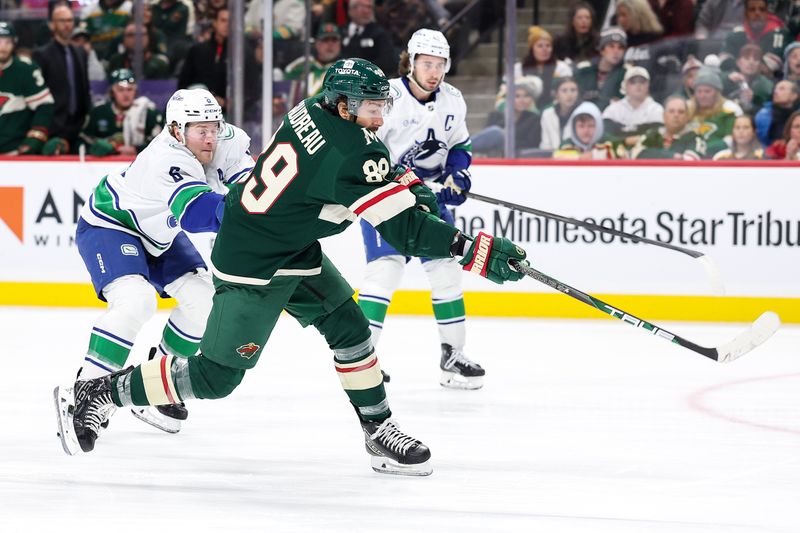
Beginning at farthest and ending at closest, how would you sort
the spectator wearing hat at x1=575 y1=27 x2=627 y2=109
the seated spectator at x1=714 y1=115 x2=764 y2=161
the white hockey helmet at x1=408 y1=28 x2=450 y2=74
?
the spectator wearing hat at x1=575 y1=27 x2=627 y2=109, the seated spectator at x1=714 y1=115 x2=764 y2=161, the white hockey helmet at x1=408 y1=28 x2=450 y2=74

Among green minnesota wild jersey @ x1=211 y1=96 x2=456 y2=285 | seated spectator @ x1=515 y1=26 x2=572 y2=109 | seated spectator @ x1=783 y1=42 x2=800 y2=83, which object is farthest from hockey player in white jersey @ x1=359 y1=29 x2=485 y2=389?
seated spectator @ x1=783 y1=42 x2=800 y2=83

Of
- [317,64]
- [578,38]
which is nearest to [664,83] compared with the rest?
[578,38]

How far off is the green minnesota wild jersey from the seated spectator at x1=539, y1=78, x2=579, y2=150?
151 inches

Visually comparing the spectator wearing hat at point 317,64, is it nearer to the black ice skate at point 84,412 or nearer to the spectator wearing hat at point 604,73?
the spectator wearing hat at point 604,73

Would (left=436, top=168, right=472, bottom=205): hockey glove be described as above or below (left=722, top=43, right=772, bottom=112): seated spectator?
below

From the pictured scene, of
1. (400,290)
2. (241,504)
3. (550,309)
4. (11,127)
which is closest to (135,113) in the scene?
(11,127)

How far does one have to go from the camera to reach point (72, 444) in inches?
138

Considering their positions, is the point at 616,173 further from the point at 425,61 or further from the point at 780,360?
the point at 425,61

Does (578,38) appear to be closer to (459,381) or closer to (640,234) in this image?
(640,234)

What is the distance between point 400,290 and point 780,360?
2.23 metres

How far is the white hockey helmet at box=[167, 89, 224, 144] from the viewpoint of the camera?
145 inches

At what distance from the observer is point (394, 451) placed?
3406 mm

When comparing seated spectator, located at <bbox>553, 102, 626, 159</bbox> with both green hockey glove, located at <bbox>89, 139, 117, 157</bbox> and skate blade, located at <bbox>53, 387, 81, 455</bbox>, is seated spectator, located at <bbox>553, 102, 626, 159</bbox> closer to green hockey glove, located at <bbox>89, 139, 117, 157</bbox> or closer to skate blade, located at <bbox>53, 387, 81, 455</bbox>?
green hockey glove, located at <bbox>89, 139, 117, 157</bbox>

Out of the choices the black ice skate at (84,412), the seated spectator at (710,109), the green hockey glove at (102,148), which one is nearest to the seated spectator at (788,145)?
the seated spectator at (710,109)
